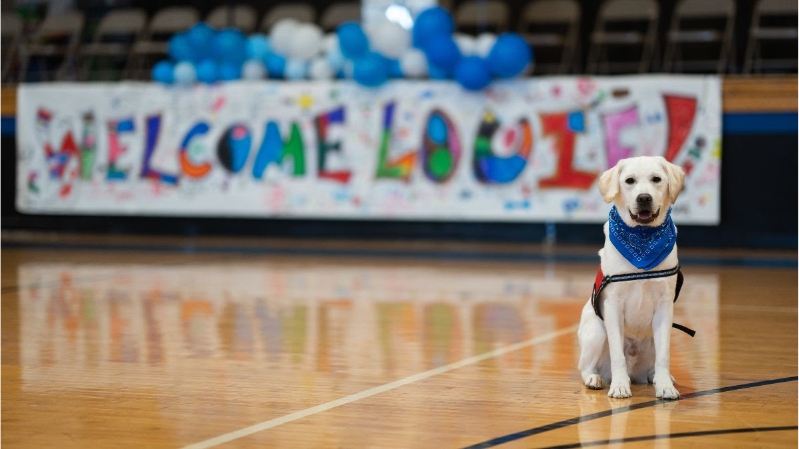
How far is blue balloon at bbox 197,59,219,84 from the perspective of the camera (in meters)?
12.3

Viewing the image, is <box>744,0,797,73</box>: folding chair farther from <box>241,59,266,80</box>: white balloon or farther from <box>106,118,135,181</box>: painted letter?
<box>106,118,135,181</box>: painted letter

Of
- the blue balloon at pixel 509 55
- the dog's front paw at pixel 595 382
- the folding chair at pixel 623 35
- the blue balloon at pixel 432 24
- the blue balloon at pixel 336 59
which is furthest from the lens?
the folding chair at pixel 623 35

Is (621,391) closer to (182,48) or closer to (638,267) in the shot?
(638,267)

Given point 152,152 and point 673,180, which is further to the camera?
point 152,152

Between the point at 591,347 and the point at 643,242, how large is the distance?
0.49 m

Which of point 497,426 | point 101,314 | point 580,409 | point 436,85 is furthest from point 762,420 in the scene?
point 436,85

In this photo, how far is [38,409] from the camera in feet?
14.1

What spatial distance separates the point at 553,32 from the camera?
13.7 meters

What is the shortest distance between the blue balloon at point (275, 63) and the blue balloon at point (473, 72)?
6.42ft

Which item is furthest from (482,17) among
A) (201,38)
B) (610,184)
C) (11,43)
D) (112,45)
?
(610,184)

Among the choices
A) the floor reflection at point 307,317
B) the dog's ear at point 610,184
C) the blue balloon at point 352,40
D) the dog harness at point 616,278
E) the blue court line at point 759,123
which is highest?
the blue balloon at point 352,40

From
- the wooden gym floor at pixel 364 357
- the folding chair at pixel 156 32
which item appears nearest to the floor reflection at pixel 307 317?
the wooden gym floor at pixel 364 357

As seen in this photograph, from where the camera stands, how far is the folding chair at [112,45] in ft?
44.8

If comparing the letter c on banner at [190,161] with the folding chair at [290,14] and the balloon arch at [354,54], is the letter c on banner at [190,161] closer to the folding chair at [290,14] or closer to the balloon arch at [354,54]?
the balloon arch at [354,54]
